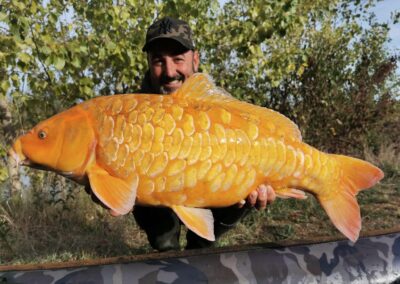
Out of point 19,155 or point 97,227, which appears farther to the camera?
point 97,227

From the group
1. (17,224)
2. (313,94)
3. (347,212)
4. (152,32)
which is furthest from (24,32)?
(313,94)

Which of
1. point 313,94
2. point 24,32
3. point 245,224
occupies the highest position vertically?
point 24,32

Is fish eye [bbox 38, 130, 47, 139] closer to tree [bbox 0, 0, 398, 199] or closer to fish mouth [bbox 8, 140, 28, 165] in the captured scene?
fish mouth [bbox 8, 140, 28, 165]

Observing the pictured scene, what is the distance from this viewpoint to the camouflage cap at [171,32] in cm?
212

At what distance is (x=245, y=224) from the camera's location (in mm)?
3275

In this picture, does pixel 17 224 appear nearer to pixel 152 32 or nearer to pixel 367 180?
pixel 152 32

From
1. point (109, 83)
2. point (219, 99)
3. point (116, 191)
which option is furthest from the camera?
point (109, 83)

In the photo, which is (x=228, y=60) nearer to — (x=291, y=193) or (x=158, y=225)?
(x=158, y=225)

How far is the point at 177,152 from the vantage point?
1410 mm

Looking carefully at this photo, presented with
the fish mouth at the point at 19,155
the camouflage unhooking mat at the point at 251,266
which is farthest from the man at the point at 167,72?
the fish mouth at the point at 19,155

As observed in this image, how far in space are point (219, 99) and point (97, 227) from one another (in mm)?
1932

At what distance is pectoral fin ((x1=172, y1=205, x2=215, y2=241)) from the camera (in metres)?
1.45

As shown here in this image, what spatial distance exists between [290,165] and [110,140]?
0.56 metres

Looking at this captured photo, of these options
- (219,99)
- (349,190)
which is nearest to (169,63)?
(219,99)
